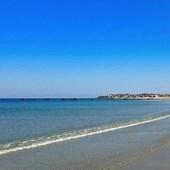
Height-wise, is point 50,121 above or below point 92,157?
above

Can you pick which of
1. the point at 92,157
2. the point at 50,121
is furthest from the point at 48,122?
the point at 92,157

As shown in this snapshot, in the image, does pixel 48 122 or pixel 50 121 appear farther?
pixel 50 121

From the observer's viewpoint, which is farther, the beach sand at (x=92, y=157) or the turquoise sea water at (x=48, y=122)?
the turquoise sea water at (x=48, y=122)

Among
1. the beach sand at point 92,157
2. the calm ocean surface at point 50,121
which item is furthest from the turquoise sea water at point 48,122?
the beach sand at point 92,157

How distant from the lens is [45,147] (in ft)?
79.6

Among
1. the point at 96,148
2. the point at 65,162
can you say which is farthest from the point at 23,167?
the point at 96,148

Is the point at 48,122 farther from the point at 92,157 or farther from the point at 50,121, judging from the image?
the point at 92,157

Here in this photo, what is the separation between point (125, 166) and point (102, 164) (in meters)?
1.08

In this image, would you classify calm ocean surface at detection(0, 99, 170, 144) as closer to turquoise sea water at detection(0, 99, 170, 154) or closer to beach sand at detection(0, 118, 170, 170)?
turquoise sea water at detection(0, 99, 170, 154)

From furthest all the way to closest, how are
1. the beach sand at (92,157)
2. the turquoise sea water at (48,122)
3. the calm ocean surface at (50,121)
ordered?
the calm ocean surface at (50,121)
the turquoise sea water at (48,122)
the beach sand at (92,157)

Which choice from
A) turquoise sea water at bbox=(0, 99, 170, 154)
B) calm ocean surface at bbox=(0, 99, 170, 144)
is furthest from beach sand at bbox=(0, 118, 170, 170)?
calm ocean surface at bbox=(0, 99, 170, 144)

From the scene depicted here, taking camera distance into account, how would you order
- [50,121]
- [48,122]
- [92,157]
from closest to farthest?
[92,157] < [48,122] < [50,121]

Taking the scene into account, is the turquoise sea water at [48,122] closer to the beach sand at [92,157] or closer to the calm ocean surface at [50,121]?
the calm ocean surface at [50,121]

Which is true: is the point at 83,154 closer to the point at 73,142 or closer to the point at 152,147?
the point at 152,147
